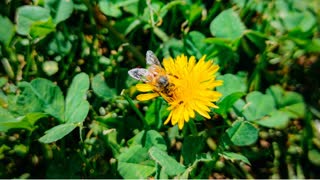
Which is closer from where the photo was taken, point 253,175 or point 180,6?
point 253,175

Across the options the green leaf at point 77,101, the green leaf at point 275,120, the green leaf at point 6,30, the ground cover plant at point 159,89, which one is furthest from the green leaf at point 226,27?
the green leaf at point 6,30

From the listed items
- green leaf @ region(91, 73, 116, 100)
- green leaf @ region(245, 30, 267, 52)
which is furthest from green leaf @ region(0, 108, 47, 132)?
green leaf @ region(245, 30, 267, 52)

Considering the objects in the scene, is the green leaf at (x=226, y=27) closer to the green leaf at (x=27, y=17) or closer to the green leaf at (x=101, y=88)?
the green leaf at (x=101, y=88)

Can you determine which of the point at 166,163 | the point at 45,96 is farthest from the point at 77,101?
the point at 166,163

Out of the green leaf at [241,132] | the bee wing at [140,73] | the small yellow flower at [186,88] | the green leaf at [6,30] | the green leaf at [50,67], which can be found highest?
the green leaf at [6,30]

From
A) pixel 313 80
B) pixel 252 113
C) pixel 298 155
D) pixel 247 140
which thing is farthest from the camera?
pixel 313 80

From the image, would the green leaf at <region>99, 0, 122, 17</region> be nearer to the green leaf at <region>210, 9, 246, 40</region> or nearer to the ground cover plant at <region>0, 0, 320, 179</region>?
the ground cover plant at <region>0, 0, 320, 179</region>

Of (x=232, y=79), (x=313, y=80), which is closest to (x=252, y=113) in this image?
(x=232, y=79)

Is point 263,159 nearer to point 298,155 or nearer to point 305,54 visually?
point 298,155
